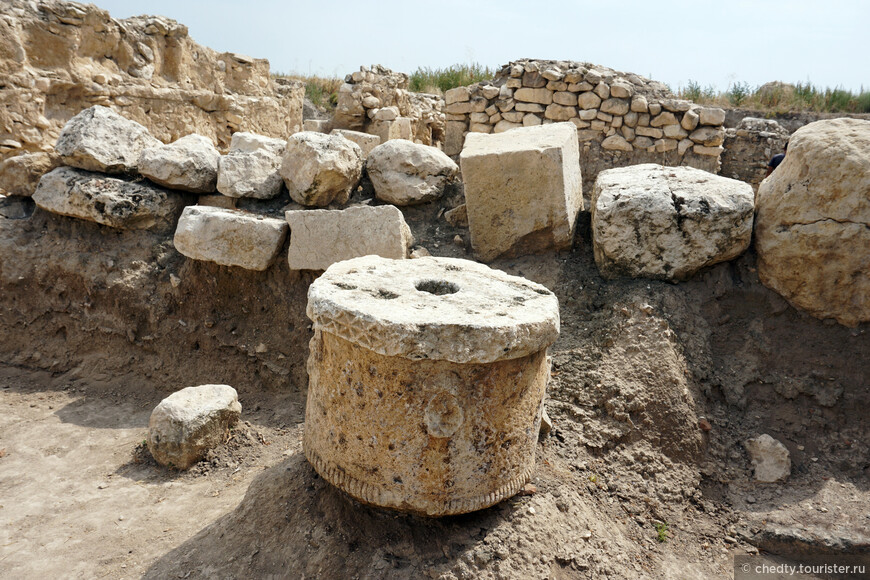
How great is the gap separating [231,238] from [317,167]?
0.82m

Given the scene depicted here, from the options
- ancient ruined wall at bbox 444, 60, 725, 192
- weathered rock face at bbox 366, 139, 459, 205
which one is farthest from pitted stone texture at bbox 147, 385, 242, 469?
ancient ruined wall at bbox 444, 60, 725, 192

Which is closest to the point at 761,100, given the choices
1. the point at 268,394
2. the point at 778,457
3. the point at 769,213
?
the point at 769,213

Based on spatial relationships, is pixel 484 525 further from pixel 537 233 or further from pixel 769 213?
pixel 769 213

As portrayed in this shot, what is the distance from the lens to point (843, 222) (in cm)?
337

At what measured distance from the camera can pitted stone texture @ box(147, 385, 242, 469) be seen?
3420 mm

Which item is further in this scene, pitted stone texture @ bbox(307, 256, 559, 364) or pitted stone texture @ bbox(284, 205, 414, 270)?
pitted stone texture @ bbox(284, 205, 414, 270)

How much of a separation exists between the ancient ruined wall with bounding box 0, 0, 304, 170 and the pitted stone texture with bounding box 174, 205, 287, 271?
10.0 feet

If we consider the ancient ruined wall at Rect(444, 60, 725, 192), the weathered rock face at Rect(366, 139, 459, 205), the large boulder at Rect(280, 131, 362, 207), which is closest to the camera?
the large boulder at Rect(280, 131, 362, 207)

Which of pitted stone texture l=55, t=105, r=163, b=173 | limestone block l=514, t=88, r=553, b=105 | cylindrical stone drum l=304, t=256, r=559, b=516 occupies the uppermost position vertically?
limestone block l=514, t=88, r=553, b=105

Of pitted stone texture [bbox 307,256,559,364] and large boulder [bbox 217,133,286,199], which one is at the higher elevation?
large boulder [bbox 217,133,286,199]

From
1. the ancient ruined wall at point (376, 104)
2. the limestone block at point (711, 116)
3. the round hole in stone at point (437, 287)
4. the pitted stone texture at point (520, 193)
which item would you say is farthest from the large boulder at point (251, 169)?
the limestone block at point (711, 116)

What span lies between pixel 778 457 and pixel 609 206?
5.70ft

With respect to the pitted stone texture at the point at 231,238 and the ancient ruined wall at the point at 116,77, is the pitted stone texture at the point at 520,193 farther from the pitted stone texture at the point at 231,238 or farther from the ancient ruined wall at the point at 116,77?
the ancient ruined wall at the point at 116,77

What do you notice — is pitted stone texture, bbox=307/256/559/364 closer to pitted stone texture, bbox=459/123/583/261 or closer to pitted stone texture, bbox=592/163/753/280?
pitted stone texture, bbox=592/163/753/280
